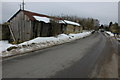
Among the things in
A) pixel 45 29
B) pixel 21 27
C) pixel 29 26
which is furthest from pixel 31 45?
pixel 45 29

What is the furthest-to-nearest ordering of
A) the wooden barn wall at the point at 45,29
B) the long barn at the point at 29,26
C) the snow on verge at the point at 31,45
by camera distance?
the wooden barn wall at the point at 45,29
the long barn at the point at 29,26
the snow on verge at the point at 31,45

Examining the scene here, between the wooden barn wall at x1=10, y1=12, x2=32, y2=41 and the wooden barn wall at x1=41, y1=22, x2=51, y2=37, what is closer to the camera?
the wooden barn wall at x1=10, y1=12, x2=32, y2=41

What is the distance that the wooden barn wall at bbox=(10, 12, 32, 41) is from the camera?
2155cm

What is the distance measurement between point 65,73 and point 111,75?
6.78 feet

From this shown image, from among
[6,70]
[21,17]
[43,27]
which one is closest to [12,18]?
[21,17]

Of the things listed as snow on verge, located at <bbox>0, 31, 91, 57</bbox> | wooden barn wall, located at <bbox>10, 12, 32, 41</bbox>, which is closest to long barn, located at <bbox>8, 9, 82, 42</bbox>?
wooden barn wall, located at <bbox>10, 12, 32, 41</bbox>

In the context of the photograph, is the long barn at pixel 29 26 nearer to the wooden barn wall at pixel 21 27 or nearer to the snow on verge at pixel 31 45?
the wooden barn wall at pixel 21 27

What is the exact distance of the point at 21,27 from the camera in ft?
73.3

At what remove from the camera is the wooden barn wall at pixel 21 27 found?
2155 centimetres

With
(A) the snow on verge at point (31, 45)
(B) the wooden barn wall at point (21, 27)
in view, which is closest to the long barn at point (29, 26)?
(B) the wooden barn wall at point (21, 27)

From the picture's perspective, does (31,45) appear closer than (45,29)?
Yes

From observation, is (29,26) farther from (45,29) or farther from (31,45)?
(31,45)

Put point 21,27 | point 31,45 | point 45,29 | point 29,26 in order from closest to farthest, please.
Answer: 1. point 31,45
2. point 29,26
3. point 21,27
4. point 45,29

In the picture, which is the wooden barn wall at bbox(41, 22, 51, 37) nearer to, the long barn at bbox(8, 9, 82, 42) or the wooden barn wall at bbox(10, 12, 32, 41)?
the long barn at bbox(8, 9, 82, 42)
